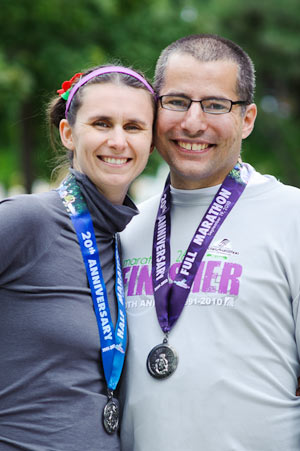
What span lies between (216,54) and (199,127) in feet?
1.33

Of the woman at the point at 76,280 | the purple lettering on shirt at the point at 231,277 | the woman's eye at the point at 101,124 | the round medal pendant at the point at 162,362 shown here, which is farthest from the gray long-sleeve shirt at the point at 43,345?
the purple lettering on shirt at the point at 231,277

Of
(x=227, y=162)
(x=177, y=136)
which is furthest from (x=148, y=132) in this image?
(x=227, y=162)

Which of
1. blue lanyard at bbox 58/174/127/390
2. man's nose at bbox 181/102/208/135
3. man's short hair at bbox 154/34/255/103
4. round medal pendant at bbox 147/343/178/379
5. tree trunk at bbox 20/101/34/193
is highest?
man's short hair at bbox 154/34/255/103

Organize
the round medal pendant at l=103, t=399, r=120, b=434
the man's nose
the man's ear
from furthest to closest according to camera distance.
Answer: the man's ear < the man's nose < the round medal pendant at l=103, t=399, r=120, b=434

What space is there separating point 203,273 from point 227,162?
68 cm

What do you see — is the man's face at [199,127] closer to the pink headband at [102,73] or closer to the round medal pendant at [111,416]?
the pink headband at [102,73]

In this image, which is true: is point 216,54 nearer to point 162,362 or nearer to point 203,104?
point 203,104

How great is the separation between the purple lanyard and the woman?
212mm

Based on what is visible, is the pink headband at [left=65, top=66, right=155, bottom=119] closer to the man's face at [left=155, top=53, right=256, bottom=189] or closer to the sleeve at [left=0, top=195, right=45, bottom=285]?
the man's face at [left=155, top=53, right=256, bottom=189]

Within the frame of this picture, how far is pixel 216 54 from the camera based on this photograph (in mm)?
3846

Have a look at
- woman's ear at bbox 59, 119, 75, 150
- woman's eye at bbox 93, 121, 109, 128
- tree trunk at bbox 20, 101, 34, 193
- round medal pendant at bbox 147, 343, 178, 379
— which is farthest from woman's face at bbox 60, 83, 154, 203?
tree trunk at bbox 20, 101, 34, 193

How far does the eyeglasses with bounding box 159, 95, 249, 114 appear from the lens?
3.82 metres

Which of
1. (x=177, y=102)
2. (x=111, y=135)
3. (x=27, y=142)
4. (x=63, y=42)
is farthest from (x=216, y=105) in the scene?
(x=27, y=142)

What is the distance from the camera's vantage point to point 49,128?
4.23m
